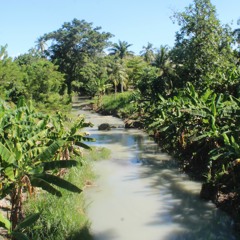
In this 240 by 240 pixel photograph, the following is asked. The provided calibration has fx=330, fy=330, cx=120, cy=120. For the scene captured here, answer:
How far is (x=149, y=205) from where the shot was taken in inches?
378

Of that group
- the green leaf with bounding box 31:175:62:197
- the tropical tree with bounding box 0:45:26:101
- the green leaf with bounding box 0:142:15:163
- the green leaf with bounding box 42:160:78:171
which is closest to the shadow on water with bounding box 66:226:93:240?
the green leaf with bounding box 31:175:62:197

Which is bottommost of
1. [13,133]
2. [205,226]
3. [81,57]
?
[205,226]

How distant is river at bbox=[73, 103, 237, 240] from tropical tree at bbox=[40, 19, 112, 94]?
33.3 meters

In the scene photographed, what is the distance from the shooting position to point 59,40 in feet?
153

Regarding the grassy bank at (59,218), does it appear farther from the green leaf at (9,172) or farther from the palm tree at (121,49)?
the palm tree at (121,49)

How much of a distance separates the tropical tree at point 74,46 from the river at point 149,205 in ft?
109

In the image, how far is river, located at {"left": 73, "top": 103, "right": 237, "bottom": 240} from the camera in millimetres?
7902

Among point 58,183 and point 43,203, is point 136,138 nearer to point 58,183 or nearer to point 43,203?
point 43,203

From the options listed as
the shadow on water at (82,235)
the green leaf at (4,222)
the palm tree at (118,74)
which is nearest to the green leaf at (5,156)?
the green leaf at (4,222)

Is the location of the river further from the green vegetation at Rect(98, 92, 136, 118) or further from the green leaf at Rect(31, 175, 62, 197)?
the green vegetation at Rect(98, 92, 136, 118)

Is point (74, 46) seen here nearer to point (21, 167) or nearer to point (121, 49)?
point (121, 49)

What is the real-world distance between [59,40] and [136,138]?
98.5 ft

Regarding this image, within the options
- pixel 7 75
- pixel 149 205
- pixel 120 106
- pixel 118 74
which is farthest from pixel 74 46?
pixel 149 205

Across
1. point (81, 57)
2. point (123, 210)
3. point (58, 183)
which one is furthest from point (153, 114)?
point (81, 57)
